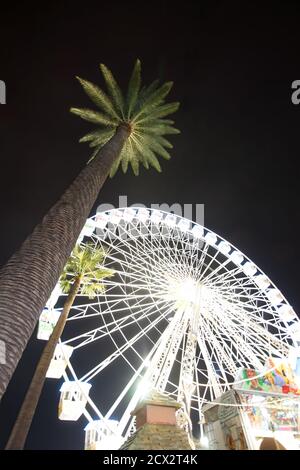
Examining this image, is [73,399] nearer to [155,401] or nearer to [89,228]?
[155,401]

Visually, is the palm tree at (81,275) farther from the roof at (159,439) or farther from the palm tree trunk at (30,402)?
the roof at (159,439)

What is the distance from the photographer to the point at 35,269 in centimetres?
603

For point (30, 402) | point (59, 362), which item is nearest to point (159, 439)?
point (30, 402)

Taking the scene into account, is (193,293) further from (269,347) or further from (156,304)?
(269,347)

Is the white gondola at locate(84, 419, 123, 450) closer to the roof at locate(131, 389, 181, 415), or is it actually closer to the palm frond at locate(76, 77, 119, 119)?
the roof at locate(131, 389, 181, 415)

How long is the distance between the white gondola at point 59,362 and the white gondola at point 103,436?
2.82 m

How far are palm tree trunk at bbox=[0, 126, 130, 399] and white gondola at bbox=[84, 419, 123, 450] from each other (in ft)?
38.7

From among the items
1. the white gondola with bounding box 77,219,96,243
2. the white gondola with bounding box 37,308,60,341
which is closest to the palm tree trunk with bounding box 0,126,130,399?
the white gondola with bounding box 37,308,60,341

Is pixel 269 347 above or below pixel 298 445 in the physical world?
above

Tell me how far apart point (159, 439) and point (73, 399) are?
31.1ft

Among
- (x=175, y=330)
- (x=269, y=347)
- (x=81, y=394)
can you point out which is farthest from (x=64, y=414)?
(x=269, y=347)

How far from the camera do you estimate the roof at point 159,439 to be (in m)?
7.31

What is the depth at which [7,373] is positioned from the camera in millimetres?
4637
